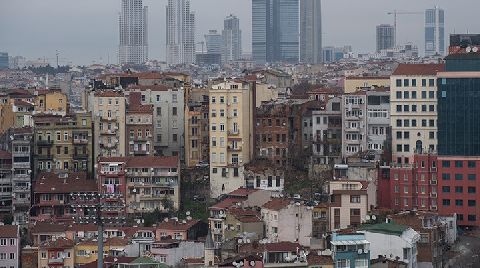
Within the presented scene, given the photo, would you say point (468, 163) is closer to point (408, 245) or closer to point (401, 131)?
point (401, 131)

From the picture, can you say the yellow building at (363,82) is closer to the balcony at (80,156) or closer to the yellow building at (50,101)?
the yellow building at (50,101)

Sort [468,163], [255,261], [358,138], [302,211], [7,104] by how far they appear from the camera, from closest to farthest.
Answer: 1. [255,261]
2. [302,211]
3. [468,163]
4. [358,138]
5. [7,104]

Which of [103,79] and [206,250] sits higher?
[103,79]

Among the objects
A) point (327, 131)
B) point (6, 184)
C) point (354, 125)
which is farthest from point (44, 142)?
point (354, 125)

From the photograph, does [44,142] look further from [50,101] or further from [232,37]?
[232,37]

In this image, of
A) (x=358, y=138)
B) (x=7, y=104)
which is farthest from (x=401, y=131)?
(x=7, y=104)

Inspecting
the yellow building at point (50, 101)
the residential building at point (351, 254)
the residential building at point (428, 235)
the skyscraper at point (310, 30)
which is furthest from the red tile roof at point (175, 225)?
the skyscraper at point (310, 30)

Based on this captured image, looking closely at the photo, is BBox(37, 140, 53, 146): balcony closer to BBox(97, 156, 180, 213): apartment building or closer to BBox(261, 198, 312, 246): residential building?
BBox(97, 156, 180, 213): apartment building
